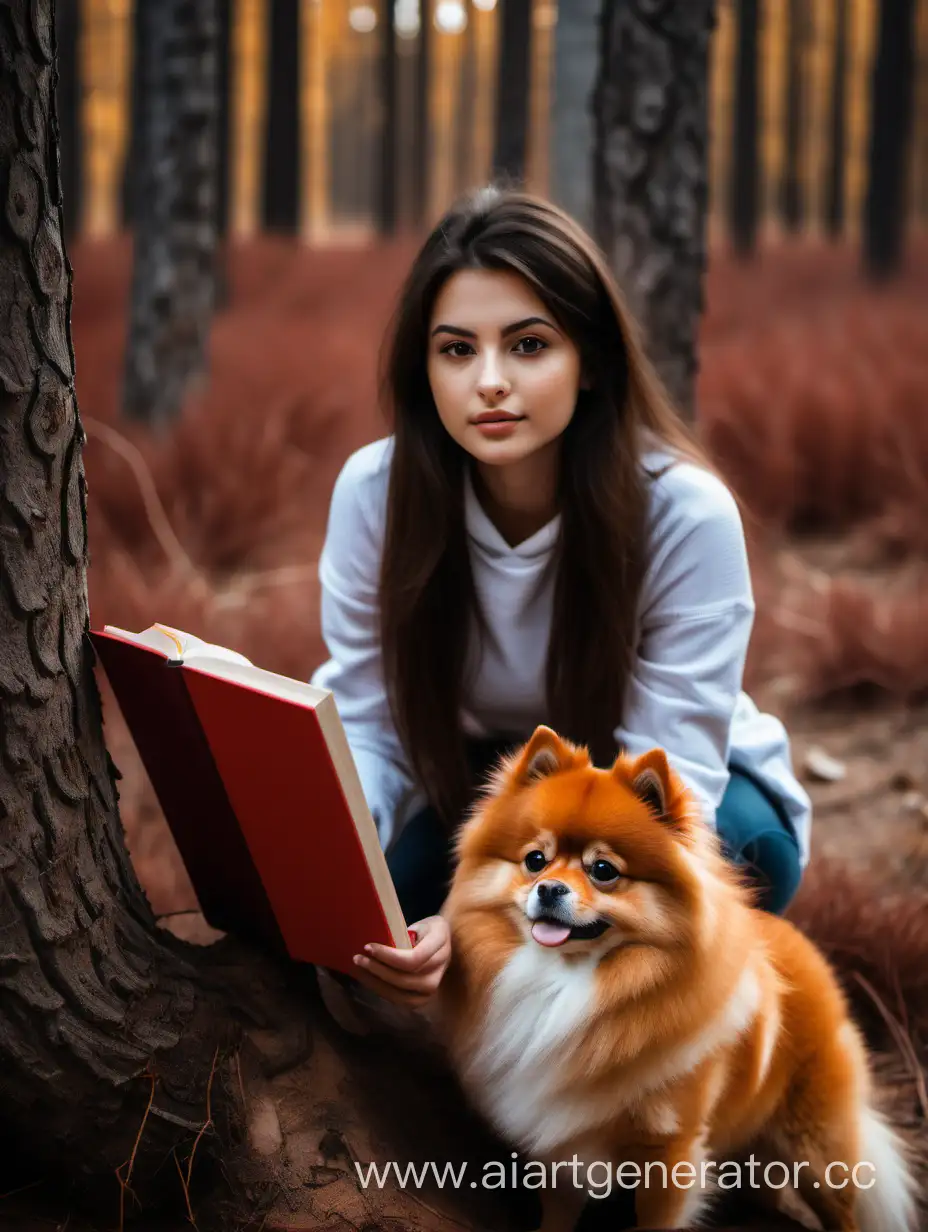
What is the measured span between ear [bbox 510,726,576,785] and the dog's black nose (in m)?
0.16

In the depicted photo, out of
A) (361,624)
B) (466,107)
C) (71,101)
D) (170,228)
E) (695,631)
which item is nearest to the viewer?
(695,631)

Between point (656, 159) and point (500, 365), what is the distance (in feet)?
5.25

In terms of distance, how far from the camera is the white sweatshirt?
5.92ft

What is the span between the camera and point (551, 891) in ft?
4.24

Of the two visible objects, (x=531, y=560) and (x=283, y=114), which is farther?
(x=283, y=114)

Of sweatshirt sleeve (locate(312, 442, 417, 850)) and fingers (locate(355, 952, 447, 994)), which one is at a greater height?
sweatshirt sleeve (locate(312, 442, 417, 850))

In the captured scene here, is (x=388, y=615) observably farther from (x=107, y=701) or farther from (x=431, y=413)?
(x=107, y=701)

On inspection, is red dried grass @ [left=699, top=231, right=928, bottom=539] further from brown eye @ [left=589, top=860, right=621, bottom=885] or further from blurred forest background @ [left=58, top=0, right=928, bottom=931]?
brown eye @ [left=589, top=860, right=621, bottom=885]

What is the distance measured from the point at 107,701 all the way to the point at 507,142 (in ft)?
9.81

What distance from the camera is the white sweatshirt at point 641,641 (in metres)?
1.80

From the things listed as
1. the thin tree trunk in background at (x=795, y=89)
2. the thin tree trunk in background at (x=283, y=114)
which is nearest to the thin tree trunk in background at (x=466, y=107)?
the thin tree trunk in background at (x=795, y=89)

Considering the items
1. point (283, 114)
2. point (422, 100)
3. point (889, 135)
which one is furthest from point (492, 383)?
point (422, 100)

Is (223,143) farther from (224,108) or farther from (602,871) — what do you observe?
(602,871)

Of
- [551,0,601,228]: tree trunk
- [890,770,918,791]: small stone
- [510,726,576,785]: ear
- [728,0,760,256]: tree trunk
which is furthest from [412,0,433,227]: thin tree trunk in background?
[510,726,576,785]: ear
